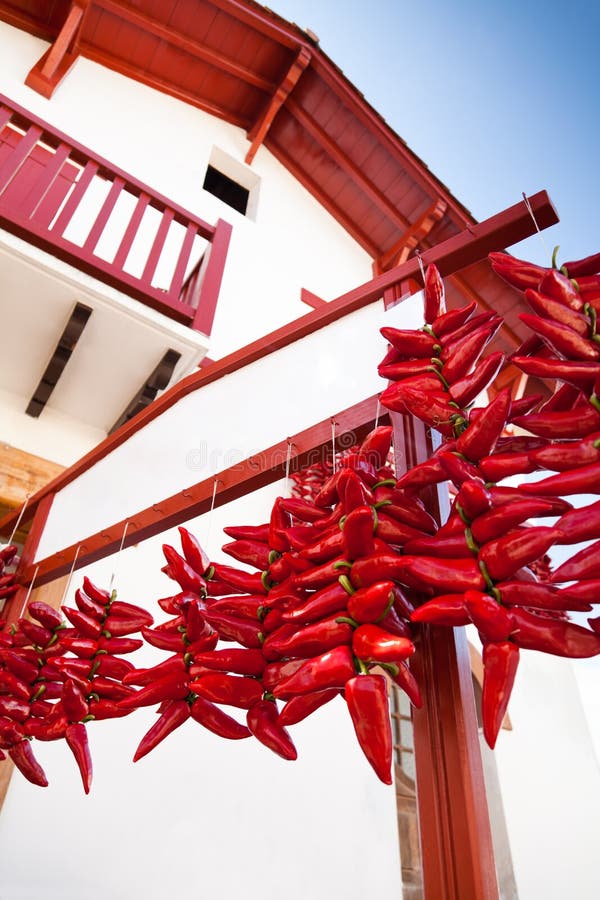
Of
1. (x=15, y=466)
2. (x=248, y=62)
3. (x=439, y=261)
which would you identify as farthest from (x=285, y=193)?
(x=439, y=261)

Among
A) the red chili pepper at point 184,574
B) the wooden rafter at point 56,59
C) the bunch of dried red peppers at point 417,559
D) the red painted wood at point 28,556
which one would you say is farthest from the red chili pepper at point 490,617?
the wooden rafter at point 56,59

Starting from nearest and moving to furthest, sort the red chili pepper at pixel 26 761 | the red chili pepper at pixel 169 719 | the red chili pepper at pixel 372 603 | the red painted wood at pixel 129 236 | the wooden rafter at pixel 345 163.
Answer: the red chili pepper at pixel 372 603 → the red chili pepper at pixel 169 719 → the red chili pepper at pixel 26 761 → the red painted wood at pixel 129 236 → the wooden rafter at pixel 345 163

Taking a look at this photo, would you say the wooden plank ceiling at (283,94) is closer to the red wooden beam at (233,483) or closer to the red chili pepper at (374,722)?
the red wooden beam at (233,483)

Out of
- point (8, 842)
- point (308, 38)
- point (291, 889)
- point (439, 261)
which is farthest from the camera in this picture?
point (308, 38)

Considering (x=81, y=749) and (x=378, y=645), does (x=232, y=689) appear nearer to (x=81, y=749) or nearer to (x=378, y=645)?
(x=378, y=645)

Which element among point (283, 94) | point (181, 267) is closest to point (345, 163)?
point (283, 94)

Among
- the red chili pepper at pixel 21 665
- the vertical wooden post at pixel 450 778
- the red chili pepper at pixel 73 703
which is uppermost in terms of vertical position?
the red chili pepper at pixel 21 665

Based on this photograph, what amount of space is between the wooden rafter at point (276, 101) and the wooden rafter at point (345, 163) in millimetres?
222

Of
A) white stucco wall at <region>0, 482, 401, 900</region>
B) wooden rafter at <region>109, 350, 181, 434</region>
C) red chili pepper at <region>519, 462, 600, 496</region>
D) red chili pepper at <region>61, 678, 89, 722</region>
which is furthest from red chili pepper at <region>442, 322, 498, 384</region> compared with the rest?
wooden rafter at <region>109, 350, 181, 434</region>

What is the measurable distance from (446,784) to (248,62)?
21.9ft

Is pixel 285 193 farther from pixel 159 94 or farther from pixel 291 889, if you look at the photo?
pixel 291 889

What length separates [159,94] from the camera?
5.73 metres

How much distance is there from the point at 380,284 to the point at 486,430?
83cm

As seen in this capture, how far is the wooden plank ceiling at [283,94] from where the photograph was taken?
17.2 feet
